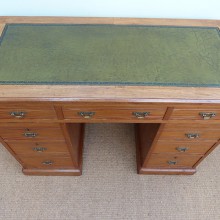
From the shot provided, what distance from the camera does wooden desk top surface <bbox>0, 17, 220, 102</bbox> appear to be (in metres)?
0.77

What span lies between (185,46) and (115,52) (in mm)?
303

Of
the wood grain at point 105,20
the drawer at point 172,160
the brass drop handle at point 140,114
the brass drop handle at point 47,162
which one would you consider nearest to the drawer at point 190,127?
the brass drop handle at point 140,114

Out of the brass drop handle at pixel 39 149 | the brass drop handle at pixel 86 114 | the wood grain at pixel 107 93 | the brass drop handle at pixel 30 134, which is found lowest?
the brass drop handle at pixel 39 149

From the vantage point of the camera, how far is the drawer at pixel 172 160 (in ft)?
3.97

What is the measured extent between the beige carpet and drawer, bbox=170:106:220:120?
675 mm

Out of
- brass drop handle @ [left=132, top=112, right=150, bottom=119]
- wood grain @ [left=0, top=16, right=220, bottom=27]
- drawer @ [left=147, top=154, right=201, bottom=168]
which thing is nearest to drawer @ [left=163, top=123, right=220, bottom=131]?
brass drop handle @ [left=132, top=112, right=150, bottom=119]

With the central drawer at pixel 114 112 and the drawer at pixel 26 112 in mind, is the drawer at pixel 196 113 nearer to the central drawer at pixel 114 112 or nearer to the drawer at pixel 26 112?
the central drawer at pixel 114 112

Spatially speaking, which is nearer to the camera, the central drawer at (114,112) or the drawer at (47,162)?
the central drawer at (114,112)

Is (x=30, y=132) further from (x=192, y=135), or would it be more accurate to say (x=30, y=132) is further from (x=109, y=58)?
(x=192, y=135)

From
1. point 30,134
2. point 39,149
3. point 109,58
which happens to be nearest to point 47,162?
point 39,149

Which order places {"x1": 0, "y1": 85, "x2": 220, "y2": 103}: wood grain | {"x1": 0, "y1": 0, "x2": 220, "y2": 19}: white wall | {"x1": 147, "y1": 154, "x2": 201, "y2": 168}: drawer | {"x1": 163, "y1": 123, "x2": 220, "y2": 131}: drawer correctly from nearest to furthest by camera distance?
{"x1": 0, "y1": 85, "x2": 220, "y2": 103}: wood grain
{"x1": 163, "y1": 123, "x2": 220, "y2": 131}: drawer
{"x1": 0, "y1": 0, "x2": 220, "y2": 19}: white wall
{"x1": 147, "y1": 154, "x2": 201, "y2": 168}: drawer

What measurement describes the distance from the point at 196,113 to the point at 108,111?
34 centimetres

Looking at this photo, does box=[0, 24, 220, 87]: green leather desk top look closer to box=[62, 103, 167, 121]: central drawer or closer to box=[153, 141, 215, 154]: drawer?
box=[62, 103, 167, 121]: central drawer

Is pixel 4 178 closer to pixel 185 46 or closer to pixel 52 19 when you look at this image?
pixel 52 19
